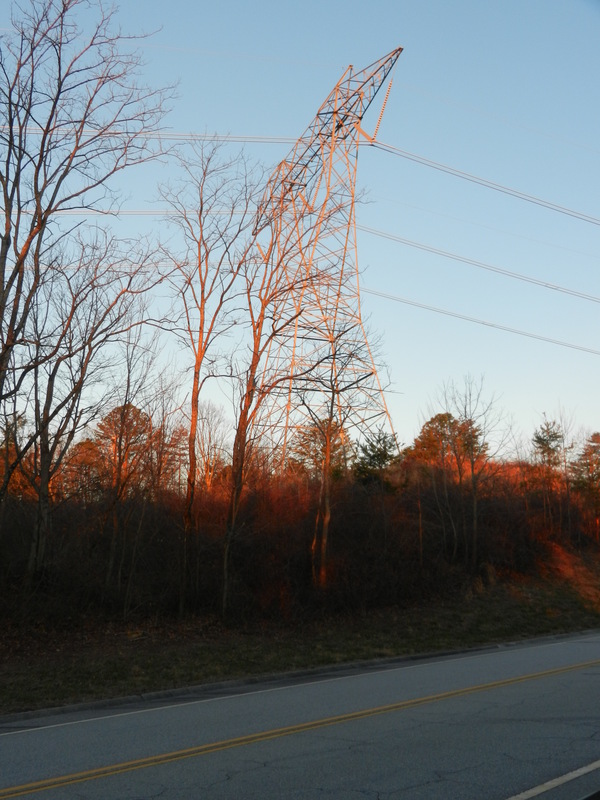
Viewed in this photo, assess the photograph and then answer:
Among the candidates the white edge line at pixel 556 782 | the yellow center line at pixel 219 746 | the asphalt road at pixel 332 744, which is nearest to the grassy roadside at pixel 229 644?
the asphalt road at pixel 332 744

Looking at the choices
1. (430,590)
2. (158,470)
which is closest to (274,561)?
(158,470)

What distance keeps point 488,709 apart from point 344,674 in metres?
6.86

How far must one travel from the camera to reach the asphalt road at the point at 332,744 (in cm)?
634

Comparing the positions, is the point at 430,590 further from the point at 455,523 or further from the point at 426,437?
the point at 426,437

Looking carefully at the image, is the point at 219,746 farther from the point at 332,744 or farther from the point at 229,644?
the point at 229,644

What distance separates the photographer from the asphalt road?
6340mm

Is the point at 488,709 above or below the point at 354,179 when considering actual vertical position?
below

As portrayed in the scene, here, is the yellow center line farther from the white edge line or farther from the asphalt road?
the white edge line

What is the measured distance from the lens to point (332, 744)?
7.98 meters

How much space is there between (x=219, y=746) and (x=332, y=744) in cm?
120

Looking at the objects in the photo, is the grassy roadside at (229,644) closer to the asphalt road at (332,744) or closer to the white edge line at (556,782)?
the asphalt road at (332,744)

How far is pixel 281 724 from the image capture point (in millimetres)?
9359

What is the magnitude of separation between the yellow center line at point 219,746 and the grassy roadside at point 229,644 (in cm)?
560

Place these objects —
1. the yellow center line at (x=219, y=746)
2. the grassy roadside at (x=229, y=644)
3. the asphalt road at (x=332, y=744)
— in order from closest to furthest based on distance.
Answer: the asphalt road at (x=332, y=744)
the yellow center line at (x=219, y=746)
the grassy roadside at (x=229, y=644)
